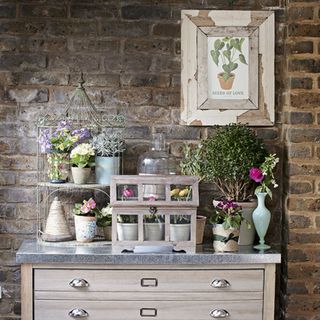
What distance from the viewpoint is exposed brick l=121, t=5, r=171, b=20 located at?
11.3ft

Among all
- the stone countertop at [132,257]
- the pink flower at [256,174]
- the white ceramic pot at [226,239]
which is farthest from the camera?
the pink flower at [256,174]

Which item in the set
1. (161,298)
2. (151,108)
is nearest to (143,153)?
(151,108)

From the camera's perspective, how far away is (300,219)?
3.36m

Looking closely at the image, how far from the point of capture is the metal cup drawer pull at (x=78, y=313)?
3.03 meters

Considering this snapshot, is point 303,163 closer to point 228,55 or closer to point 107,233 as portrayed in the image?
point 228,55

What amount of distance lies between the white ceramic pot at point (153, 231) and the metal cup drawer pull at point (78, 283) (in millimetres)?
379

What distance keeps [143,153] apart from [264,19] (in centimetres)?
101

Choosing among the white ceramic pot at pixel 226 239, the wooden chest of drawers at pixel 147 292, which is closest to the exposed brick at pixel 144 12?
the white ceramic pot at pixel 226 239

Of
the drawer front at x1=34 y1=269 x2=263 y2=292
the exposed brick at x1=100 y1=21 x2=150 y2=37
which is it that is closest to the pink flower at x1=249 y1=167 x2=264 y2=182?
the drawer front at x1=34 y1=269 x2=263 y2=292

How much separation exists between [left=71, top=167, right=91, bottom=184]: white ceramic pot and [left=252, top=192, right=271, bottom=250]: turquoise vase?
915mm

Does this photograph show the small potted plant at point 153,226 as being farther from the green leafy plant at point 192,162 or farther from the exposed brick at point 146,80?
the exposed brick at point 146,80

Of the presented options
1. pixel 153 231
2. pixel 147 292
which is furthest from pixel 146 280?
pixel 153 231

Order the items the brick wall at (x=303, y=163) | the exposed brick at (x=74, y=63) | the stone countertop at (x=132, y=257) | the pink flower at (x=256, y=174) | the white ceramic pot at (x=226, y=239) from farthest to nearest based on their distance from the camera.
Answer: the exposed brick at (x=74, y=63)
the brick wall at (x=303, y=163)
the pink flower at (x=256, y=174)
the white ceramic pot at (x=226, y=239)
the stone countertop at (x=132, y=257)

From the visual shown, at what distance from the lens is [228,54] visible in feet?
11.4
